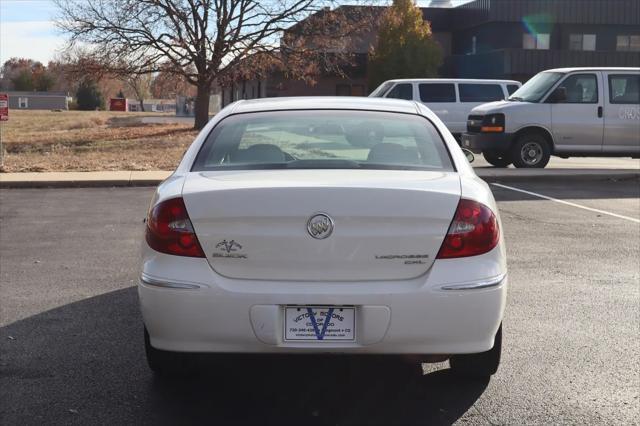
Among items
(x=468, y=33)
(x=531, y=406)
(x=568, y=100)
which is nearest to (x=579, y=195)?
(x=568, y=100)

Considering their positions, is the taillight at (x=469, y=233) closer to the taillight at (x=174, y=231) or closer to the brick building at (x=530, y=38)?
the taillight at (x=174, y=231)

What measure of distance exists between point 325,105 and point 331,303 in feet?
5.50

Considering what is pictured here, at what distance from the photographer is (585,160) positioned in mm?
21984

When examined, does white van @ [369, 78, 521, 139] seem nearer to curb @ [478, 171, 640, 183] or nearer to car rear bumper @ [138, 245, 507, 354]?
curb @ [478, 171, 640, 183]

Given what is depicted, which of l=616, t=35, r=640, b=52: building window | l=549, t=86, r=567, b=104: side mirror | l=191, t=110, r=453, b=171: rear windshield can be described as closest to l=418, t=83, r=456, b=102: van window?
l=549, t=86, r=567, b=104: side mirror

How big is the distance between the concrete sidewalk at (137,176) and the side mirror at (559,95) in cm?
133

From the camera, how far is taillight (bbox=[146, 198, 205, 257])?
13.1 ft

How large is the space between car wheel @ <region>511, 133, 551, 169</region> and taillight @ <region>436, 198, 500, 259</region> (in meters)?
13.3

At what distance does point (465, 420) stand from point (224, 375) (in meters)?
1.39

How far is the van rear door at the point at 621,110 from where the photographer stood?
55.3ft

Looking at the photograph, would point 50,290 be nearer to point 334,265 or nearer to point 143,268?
point 143,268

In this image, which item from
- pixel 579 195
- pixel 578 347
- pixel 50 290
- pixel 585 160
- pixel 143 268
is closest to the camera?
pixel 143 268

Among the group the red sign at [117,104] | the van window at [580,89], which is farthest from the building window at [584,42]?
the red sign at [117,104]

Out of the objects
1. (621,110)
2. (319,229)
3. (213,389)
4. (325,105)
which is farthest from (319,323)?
(621,110)
